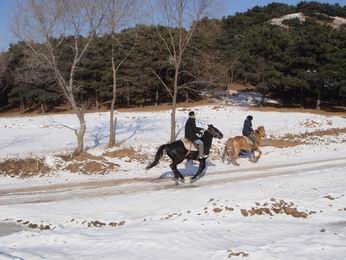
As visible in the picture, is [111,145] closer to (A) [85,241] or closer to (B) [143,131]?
(B) [143,131]

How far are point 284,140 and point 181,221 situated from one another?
65.3 ft

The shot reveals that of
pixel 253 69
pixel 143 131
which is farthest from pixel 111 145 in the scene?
pixel 253 69

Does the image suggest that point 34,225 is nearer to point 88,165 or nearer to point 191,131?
point 191,131

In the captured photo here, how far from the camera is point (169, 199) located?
45.9ft

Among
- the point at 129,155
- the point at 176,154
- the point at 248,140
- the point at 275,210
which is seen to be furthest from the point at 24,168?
the point at 275,210

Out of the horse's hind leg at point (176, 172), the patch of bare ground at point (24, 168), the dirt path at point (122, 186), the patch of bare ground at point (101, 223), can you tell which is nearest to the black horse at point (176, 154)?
the horse's hind leg at point (176, 172)

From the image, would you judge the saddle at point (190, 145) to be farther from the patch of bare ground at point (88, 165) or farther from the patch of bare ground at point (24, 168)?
the patch of bare ground at point (24, 168)

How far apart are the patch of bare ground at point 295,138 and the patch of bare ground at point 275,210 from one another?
50.1 feet

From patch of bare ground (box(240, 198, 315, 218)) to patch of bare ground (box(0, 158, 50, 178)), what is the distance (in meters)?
10.1

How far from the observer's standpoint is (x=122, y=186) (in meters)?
16.6

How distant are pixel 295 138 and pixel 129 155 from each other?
12978mm

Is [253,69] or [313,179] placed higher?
[253,69]

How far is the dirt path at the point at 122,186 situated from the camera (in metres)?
15.0

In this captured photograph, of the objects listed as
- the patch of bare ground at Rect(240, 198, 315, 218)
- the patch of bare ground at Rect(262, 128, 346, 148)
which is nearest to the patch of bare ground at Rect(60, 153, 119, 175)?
the patch of bare ground at Rect(240, 198, 315, 218)
